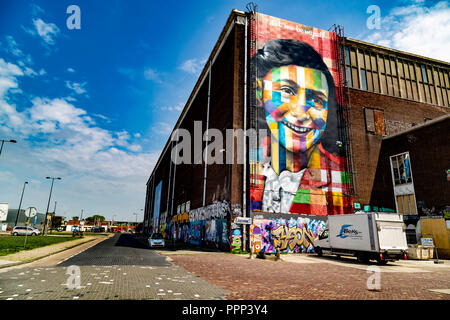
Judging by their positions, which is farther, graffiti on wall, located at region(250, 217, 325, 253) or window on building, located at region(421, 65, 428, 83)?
window on building, located at region(421, 65, 428, 83)

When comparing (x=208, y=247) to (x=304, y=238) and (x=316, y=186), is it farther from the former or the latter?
(x=316, y=186)

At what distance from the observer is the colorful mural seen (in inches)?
1001

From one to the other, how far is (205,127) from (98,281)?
3161cm

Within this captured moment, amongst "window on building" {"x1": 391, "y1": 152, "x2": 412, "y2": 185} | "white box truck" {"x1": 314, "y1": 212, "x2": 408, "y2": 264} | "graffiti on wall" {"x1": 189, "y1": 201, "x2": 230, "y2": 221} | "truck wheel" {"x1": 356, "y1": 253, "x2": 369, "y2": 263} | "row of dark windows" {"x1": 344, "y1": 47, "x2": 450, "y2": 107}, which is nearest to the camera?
"white box truck" {"x1": 314, "y1": 212, "x2": 408, "y2": 264}

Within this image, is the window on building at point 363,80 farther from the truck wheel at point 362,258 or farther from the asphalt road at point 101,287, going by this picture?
the asphalt road at point 101,287

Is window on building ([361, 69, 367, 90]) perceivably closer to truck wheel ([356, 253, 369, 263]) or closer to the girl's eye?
the girl's eye

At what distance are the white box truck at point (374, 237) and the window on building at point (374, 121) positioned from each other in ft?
61.4

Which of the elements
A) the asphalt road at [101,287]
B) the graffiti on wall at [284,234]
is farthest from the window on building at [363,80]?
the asphalt road at [101,287]

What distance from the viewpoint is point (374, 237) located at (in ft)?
52.2

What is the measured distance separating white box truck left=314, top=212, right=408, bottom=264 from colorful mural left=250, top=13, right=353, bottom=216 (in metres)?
7.74

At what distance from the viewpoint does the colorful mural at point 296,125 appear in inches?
1001

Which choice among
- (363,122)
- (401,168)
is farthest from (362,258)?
(363,122)

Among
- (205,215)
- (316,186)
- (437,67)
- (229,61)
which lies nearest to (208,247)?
(205,215)

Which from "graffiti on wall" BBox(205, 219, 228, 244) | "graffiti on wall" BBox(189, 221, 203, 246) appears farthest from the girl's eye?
"graffiti on wall" BBox(189, 221, 203, 246)
